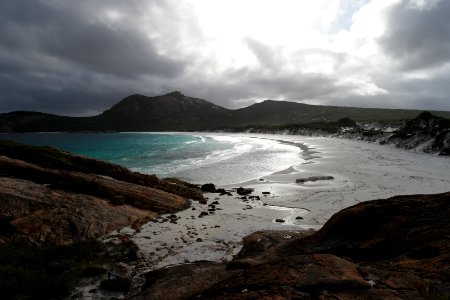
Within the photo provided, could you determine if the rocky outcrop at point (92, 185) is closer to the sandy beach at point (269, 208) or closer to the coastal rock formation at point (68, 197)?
the coastal rock formation at point (68, 197)

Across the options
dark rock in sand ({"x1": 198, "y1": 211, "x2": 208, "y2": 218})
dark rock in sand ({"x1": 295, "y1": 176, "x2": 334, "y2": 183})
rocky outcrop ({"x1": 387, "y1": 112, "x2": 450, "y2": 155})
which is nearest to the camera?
dark rock in sand ({"x1": 198, "y1": 211, "x2": 208, "y2": 218})

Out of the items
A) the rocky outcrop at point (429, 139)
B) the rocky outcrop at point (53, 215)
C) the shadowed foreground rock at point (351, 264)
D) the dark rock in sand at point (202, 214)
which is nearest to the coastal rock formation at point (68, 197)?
the rocky outcrop at point (53, 215)

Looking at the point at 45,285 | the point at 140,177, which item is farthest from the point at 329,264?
the point at 140,177

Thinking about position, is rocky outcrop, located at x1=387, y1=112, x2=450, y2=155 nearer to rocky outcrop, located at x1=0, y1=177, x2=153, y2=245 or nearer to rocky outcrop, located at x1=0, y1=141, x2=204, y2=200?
rocky outcrop, located at x1=0, y1=141, x2=204, y2=200

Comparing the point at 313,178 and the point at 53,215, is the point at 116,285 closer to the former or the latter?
the point at 53,215

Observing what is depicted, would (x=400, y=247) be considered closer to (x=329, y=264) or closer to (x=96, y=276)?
(x=329, y=264)

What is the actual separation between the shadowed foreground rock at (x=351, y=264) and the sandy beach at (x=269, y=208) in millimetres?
2086

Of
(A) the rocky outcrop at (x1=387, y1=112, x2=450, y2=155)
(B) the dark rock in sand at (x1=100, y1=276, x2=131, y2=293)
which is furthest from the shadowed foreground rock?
(A) the rocky outcrop at (x1=387, y1=112, x2=450, y2=155)

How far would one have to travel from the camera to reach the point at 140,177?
77.5 ft

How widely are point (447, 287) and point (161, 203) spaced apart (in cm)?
1705

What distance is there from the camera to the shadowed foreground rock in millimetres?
6363

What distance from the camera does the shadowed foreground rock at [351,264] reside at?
6.36 meters

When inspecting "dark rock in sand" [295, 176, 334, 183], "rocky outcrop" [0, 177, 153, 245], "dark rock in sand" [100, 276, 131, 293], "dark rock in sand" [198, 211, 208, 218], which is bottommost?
"dark rock in sand" [198, 211, 208, 218]

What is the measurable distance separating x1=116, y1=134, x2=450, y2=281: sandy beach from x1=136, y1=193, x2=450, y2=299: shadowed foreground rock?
2.09m
